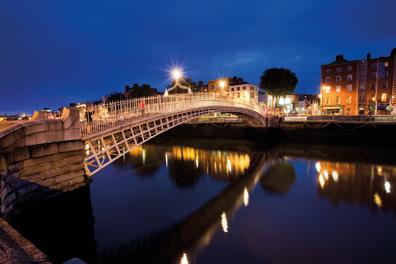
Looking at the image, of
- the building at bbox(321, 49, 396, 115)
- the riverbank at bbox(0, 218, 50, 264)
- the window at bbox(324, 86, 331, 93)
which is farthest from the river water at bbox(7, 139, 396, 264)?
the window at bbox(324, 86, 331, 93)

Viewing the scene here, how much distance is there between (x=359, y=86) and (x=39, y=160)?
1912 inches

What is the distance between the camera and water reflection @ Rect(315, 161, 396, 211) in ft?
37.7

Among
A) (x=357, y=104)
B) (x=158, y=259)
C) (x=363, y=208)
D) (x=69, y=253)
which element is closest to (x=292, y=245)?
(x=158, y=259)

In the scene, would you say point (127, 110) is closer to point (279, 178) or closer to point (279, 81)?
point (279, 178)

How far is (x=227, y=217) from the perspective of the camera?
1008 cm

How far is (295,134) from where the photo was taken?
30.0 meters

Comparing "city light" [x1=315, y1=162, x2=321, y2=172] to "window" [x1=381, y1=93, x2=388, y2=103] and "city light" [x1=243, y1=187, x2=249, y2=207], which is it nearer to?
"city light" [x1=243, y1=187, x2=249, y2=207]

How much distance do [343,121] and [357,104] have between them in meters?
19.3

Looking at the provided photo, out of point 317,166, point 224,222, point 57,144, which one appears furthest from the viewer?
point 317,166

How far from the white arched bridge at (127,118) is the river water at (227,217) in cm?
235

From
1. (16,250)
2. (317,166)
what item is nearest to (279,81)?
(317,166)

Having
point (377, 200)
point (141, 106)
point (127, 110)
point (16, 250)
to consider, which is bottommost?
point (377, 200)

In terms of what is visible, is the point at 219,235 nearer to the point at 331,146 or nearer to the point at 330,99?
the point at 331,146

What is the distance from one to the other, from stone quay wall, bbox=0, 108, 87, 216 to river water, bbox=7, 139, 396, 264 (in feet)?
2.04
